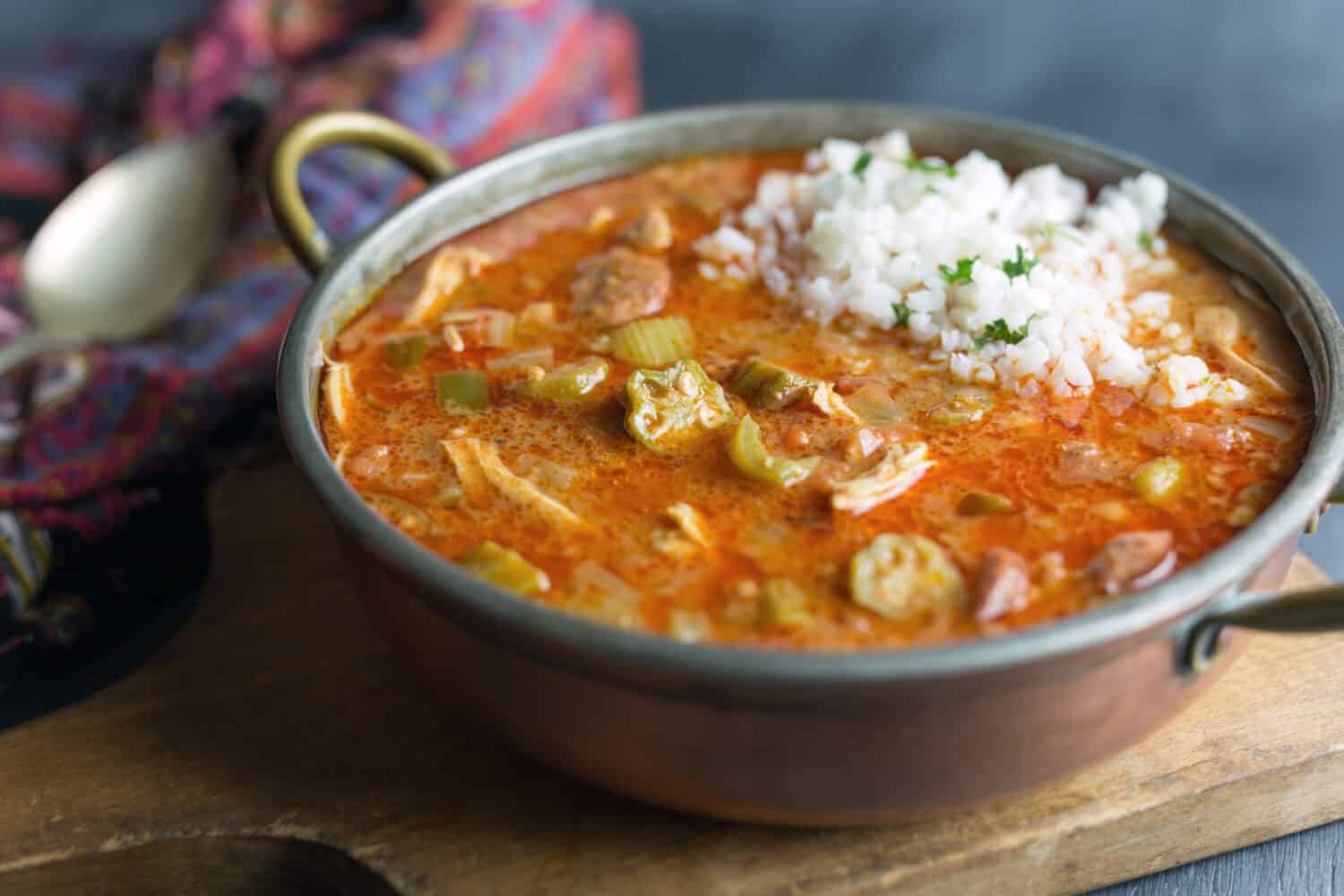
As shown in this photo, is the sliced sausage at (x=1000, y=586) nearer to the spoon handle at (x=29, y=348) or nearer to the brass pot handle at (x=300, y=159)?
the brass pot handle at (x=300, y=159)

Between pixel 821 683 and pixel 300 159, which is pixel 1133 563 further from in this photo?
pixel 300 159

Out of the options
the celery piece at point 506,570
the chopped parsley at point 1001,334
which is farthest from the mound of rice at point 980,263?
the celery piece at point 506,570

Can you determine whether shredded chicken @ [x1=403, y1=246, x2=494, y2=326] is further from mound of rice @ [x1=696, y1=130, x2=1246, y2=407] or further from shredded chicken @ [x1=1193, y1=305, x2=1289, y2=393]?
shredded chicken @ [x1=1193, y1=305, x2=1289, y2=393]

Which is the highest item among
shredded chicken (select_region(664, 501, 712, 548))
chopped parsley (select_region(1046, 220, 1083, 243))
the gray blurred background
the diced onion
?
chopped parsley (select_region(1046, 220, 1083, 243))

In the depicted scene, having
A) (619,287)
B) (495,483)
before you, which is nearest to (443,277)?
(619,287)

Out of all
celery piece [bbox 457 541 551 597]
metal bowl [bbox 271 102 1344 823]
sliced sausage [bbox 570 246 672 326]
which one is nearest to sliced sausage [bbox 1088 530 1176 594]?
metal bowl [bbox 271 102 1344 823]

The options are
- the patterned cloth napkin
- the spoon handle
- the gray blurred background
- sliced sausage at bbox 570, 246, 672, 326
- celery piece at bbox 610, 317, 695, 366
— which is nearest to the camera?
celery piece at bbox 610, 317, 695, 366

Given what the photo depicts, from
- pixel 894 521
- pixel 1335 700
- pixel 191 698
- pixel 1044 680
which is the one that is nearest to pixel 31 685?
pixel 191 698
